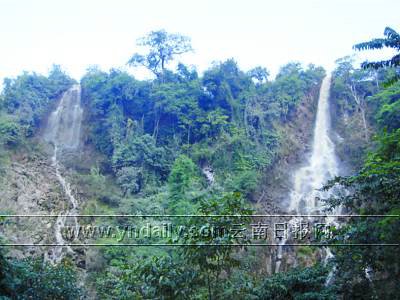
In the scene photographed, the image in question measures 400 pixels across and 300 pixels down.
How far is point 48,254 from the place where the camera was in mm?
12789

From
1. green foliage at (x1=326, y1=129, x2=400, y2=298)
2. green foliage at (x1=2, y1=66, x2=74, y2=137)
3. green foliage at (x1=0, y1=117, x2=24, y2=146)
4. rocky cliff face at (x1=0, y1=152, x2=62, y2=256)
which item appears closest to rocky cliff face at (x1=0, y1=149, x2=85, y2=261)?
rocky cliff face at (x1=0, y1=152, x2=62, y2=256)

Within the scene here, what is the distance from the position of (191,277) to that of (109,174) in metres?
15.3

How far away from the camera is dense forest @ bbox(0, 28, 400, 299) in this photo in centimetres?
549

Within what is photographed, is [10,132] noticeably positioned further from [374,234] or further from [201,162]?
[374,234]

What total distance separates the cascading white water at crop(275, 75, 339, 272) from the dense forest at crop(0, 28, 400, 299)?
470mm

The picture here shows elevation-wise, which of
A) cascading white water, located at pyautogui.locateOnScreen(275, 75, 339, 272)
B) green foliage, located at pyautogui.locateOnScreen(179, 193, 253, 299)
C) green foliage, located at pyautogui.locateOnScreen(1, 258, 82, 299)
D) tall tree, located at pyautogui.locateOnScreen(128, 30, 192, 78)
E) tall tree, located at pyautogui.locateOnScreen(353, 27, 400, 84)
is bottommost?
green foliage, located at pyautogui.locateOnScreen(1, 258, 82, 299)

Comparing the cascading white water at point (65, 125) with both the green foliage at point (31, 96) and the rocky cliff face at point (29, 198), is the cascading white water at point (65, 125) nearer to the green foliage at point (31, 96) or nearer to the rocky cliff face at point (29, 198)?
the green foliage at point (31, 96)

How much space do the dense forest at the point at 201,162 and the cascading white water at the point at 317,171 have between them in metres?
0.47

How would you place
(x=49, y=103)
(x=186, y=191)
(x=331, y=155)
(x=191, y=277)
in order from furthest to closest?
(x=49, y=103) < (x=331, y=155) < (x=186, y=191) < (x=191, y=277)

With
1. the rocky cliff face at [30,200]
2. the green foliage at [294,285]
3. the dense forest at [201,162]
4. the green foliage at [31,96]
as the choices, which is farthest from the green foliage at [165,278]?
the green foliage at [31,96]

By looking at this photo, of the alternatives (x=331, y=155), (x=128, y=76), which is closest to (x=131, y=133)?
(x=128, y=76)

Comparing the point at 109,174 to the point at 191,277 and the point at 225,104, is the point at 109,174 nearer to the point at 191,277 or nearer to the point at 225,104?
the point at 225,104

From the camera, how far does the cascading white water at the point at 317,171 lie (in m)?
16.4

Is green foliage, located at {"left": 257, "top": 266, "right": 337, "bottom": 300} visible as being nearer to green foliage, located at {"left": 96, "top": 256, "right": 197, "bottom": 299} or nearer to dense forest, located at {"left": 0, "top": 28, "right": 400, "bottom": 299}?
dense forest, located at {"left": 0, "top": 28, "right": 400, "bottom": 299}
